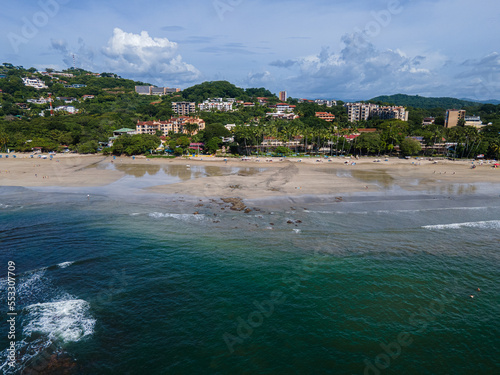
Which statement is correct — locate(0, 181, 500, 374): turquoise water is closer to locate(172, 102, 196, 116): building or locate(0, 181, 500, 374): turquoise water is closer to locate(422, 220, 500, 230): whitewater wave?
locate(422, 220, 500, 230): whitewater wave

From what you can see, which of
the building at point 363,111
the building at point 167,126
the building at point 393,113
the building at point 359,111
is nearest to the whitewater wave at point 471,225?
the building at point 167,126

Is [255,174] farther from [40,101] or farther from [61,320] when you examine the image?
[40,101]

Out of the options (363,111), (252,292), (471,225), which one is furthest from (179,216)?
(363,111)

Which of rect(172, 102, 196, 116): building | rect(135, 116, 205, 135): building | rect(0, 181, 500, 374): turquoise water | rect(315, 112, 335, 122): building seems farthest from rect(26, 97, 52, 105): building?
rect(0, 181, 500, 374): turquoise water

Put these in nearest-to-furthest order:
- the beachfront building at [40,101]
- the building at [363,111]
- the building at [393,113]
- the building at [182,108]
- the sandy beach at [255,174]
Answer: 1. the sandy beach at [255,174]
2. the building at [393,113]
3. the building at [363,111]
4. the beachfront building at [40,101]
5. the building at [182,108]

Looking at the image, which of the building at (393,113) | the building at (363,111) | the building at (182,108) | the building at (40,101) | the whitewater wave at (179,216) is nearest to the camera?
the whitewater wave at (179,216)

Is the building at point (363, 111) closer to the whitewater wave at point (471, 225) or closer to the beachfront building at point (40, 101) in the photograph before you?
the whitewater wave at point (471, 225)

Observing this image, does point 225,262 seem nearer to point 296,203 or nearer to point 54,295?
point 54,295
